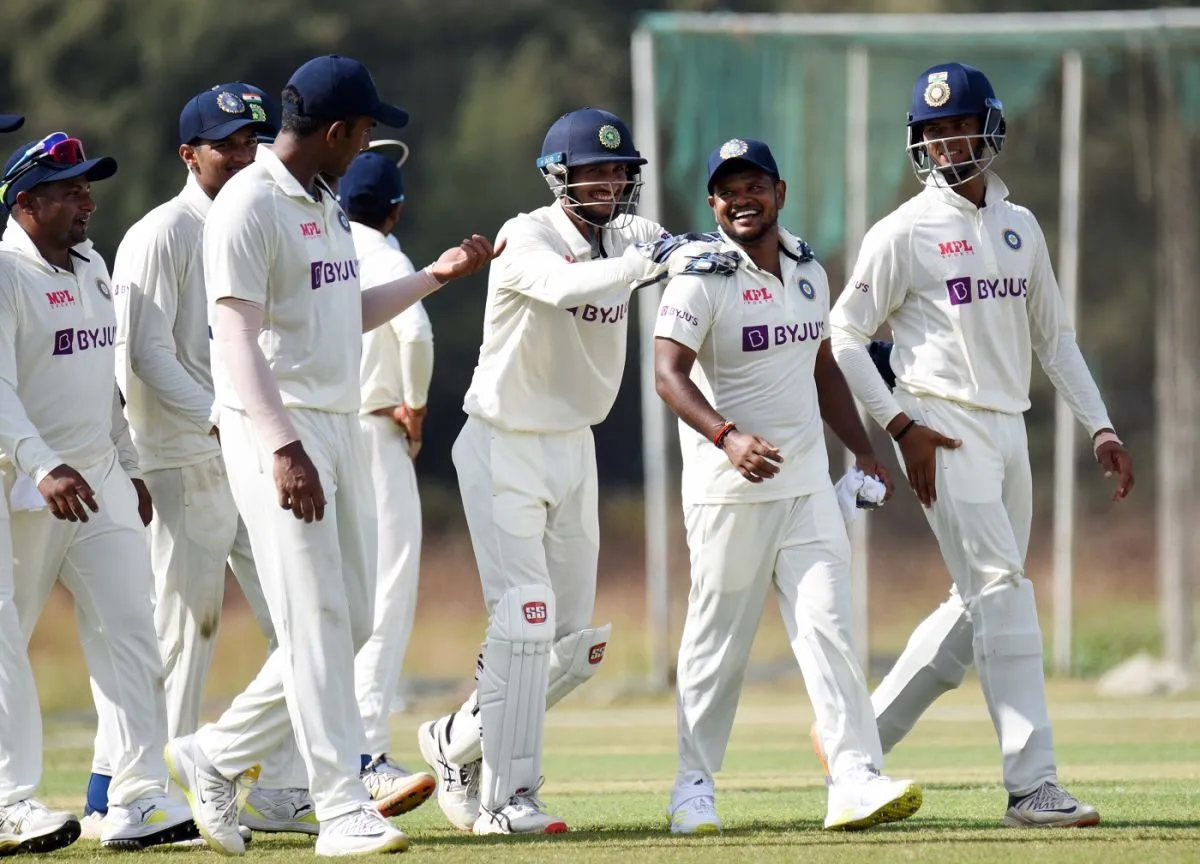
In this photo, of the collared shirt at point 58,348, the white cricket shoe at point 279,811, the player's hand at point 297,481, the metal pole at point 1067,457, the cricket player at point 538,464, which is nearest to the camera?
the player's hand at point 297,481

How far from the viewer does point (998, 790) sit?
25.6 ft

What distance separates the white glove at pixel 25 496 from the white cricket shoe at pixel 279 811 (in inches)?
45.4

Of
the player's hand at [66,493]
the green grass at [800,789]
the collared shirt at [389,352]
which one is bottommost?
the green grass at [800,789]

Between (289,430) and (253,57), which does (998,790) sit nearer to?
(289,430)

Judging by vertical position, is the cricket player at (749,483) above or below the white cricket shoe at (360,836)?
above

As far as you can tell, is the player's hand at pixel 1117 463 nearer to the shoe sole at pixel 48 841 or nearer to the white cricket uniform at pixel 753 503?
the white cricket uniform at pixel 753 503

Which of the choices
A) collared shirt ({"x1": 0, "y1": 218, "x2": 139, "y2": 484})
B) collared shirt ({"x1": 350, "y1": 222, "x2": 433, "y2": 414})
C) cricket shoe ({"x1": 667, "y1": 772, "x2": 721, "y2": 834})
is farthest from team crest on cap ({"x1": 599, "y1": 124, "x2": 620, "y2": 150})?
cricket shoe ({"x1": 667, "y1": 772, "x2": 721, "y2": 834})

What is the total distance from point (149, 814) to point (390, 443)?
2.34 meters

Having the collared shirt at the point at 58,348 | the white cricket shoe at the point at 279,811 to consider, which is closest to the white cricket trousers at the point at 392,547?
the white cricket shoe at the point at 279,811

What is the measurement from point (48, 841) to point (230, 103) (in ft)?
8.28

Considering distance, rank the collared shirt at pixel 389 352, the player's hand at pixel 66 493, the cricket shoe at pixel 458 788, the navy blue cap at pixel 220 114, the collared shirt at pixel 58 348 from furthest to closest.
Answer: the collared shirt at pixel 389 352
the navy blue cap at pixel 220 114
the cricket shoe at pixel 458 788
the collared shirt at pixel 58 348
the player's hand at pixel 66 493

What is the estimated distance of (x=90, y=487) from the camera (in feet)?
21.0

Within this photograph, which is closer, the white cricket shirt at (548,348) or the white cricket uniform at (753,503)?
the white cricket uniform at (753,503)

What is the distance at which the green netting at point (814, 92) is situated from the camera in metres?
15.0
